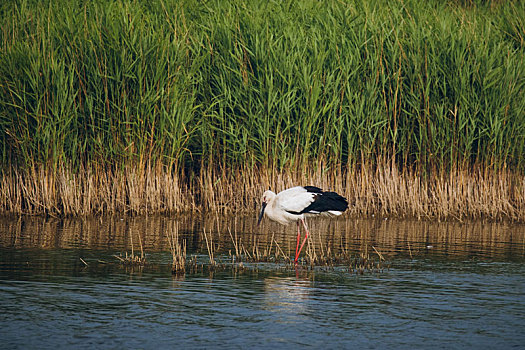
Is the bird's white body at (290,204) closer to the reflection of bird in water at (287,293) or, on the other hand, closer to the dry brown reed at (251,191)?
the reflection of bird in water at (287,293)

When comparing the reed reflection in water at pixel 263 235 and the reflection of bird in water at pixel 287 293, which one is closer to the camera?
the reflection of bird in water at pixel 287 293

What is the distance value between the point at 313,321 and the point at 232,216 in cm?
831

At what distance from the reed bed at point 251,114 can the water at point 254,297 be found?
2522 millimetres

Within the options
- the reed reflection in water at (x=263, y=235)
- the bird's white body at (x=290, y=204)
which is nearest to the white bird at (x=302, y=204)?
the bird's white body at (x=290, y=204)

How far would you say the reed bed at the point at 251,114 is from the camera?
15.4 metres

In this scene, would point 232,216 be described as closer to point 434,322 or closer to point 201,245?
point 201,245

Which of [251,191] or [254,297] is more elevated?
[251,191]

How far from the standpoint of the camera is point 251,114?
51.4 ft

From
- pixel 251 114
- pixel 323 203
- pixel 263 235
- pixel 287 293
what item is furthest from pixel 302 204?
pixel 251 114

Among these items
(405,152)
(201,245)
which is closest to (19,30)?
(201,245)

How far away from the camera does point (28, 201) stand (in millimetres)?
15312

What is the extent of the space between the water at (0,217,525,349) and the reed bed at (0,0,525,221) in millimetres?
2522

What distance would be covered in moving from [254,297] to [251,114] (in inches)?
288

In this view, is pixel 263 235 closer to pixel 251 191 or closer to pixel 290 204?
pixel 290 204
